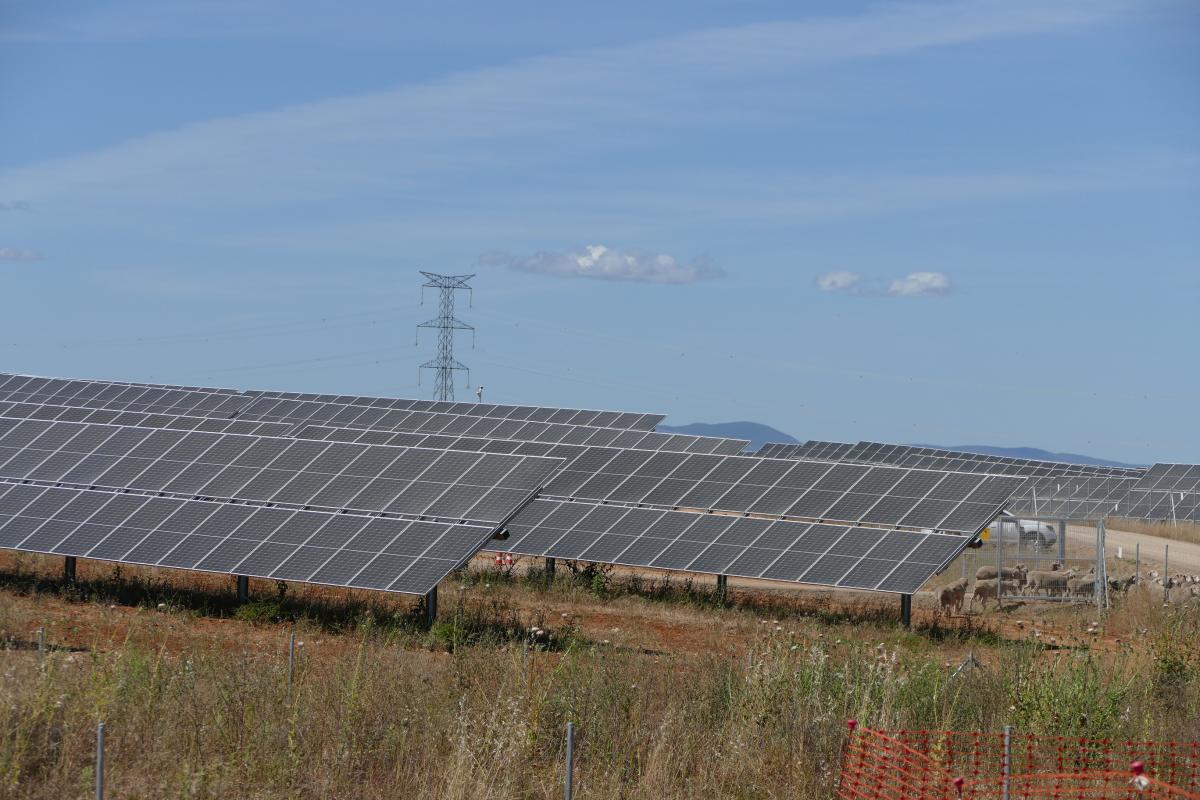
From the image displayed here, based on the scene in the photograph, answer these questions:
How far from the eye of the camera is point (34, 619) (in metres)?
19.5

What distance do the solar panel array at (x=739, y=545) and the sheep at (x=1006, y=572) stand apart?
16.2 ft

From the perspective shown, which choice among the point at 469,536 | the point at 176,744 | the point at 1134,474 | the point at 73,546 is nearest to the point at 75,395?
the point at 73,546

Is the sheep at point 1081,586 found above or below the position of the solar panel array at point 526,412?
below

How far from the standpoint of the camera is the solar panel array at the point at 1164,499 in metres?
55.5

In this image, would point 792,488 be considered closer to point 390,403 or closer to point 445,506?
point 445,506

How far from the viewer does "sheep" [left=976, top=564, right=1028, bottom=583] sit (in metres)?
28.3

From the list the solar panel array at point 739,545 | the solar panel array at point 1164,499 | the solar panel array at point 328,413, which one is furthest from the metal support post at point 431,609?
the solar panel array at point 1164,499

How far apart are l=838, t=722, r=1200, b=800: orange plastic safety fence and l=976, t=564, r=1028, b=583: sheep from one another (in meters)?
15.1

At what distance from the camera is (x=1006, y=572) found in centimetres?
2864

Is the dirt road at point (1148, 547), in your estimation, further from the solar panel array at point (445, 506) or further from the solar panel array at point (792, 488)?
the solar panel array at point (445, 506)

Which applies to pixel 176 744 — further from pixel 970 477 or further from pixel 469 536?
pixel 970 477

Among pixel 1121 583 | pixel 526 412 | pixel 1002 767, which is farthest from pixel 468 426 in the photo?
pixel 1002 767

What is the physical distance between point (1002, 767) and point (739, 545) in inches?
A: 499

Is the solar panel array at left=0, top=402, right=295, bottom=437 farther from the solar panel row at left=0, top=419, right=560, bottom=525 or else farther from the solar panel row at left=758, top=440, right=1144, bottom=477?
the solar panel row at left=758, top=440, right=1144, bottom=477
